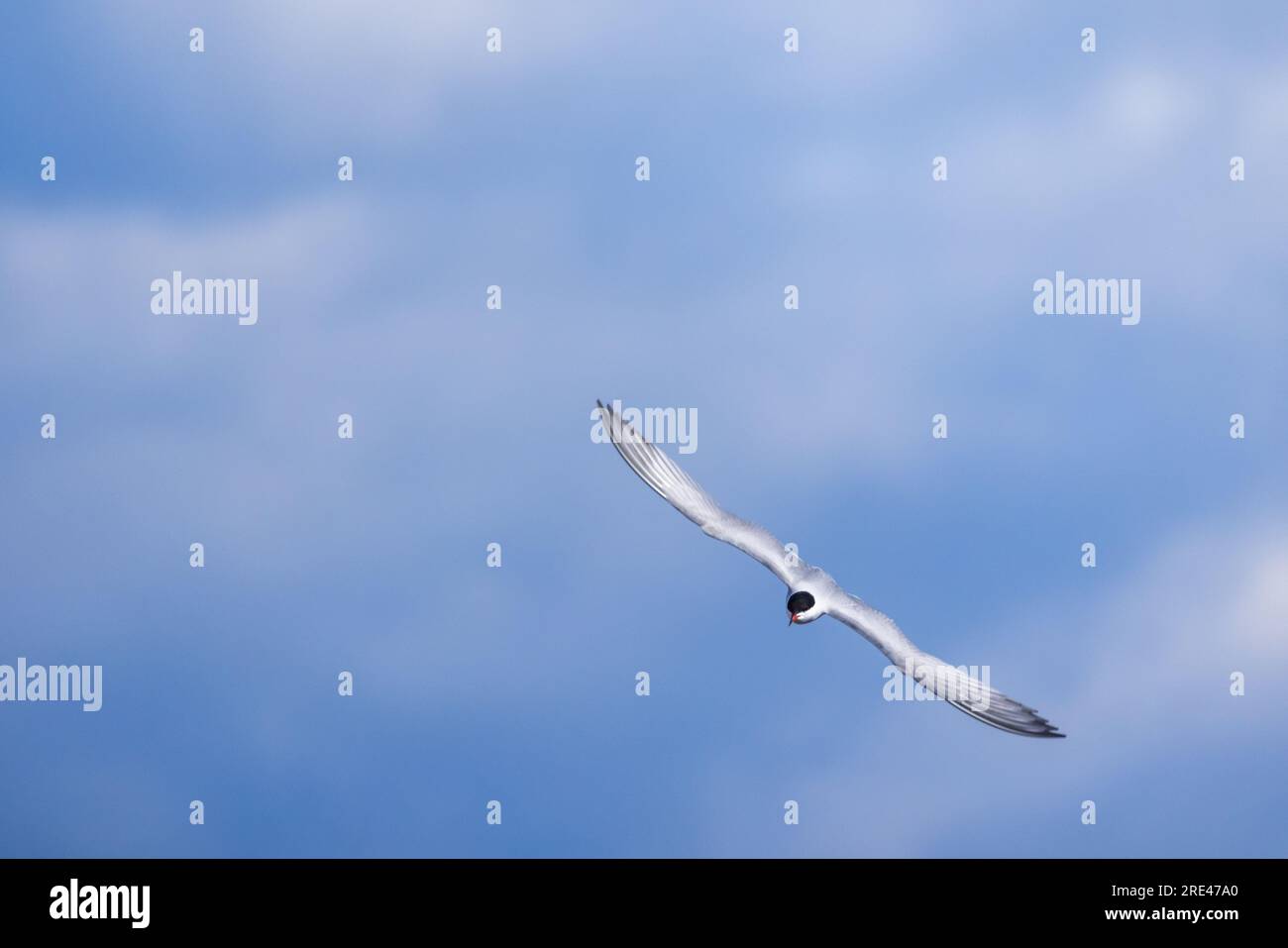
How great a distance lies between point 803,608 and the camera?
2103cm

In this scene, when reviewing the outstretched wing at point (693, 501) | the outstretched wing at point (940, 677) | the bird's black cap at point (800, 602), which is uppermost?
the outstretched wing at point (693, 501)

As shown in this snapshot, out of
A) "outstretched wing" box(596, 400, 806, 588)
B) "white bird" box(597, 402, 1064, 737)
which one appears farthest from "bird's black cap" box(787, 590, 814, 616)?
"outstretched wing" box(596, 400, 806, 588)

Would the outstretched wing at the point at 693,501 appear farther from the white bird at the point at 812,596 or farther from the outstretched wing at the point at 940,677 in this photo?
the outstretched wing at the point at 940,677

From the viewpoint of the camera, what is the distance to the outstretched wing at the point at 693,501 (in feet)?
71.7

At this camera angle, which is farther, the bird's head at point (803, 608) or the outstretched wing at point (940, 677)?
the bird's head at point (803, 608)

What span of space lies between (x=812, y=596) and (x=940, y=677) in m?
1.97

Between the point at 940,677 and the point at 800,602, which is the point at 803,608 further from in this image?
the point at 940,677

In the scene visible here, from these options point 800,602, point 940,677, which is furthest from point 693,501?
point 940,677

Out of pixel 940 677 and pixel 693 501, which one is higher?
pixel 693 501

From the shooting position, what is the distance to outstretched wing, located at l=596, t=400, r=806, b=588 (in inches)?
860

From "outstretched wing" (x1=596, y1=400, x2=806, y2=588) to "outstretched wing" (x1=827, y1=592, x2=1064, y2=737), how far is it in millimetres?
945

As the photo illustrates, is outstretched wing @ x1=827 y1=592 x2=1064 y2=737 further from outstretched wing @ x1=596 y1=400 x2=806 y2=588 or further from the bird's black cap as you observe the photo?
outstretched wing @ x1=596 y1=400 x2=806 y2=588

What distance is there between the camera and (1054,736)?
62.8 ft

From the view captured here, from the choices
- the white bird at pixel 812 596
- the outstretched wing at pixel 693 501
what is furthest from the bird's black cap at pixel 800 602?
the outstretched wing at pixel 693 501
